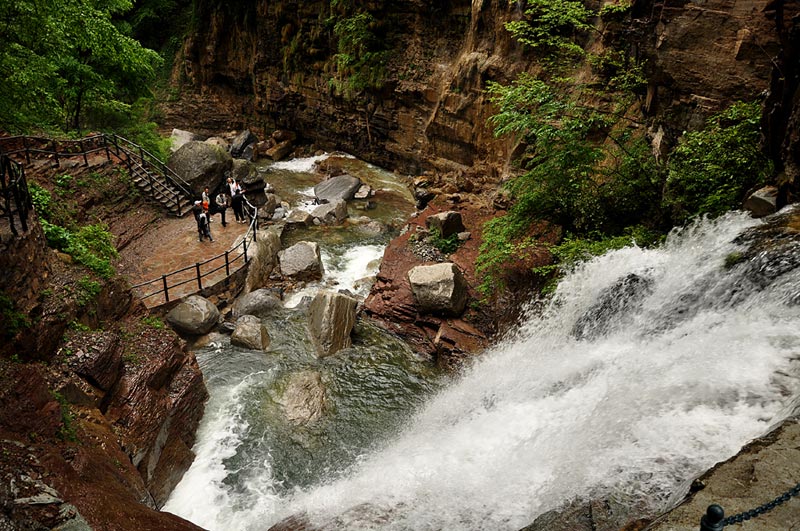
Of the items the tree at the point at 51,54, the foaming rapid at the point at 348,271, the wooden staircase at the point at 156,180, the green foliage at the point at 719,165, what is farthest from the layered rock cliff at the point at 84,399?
the green foliage at the point at 719,165

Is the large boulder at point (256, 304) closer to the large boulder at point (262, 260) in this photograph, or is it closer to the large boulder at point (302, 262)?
the large boulder at point (262, 260)

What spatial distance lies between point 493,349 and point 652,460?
19.2ft

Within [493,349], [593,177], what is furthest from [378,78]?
[493,349]

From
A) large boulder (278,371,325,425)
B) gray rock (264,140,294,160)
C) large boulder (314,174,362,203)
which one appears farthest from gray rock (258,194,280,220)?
large boulder (278,371,325,425)

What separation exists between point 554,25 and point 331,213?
32.1 ft

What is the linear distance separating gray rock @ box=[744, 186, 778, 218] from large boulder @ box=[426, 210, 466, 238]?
791 cm

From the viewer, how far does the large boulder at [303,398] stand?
9.70 metres

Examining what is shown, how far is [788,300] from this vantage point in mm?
6312

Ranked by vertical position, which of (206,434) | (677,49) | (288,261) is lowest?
(206,434)

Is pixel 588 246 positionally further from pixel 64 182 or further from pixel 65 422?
pixel 64 182

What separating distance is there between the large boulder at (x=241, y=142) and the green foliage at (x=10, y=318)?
21.3 m

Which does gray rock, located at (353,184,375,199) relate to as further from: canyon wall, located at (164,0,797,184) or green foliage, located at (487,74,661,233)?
green foliage, located at (487,74,661,233)

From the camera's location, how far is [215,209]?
16.4 metres

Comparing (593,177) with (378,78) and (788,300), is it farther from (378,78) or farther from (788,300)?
(378,78)
